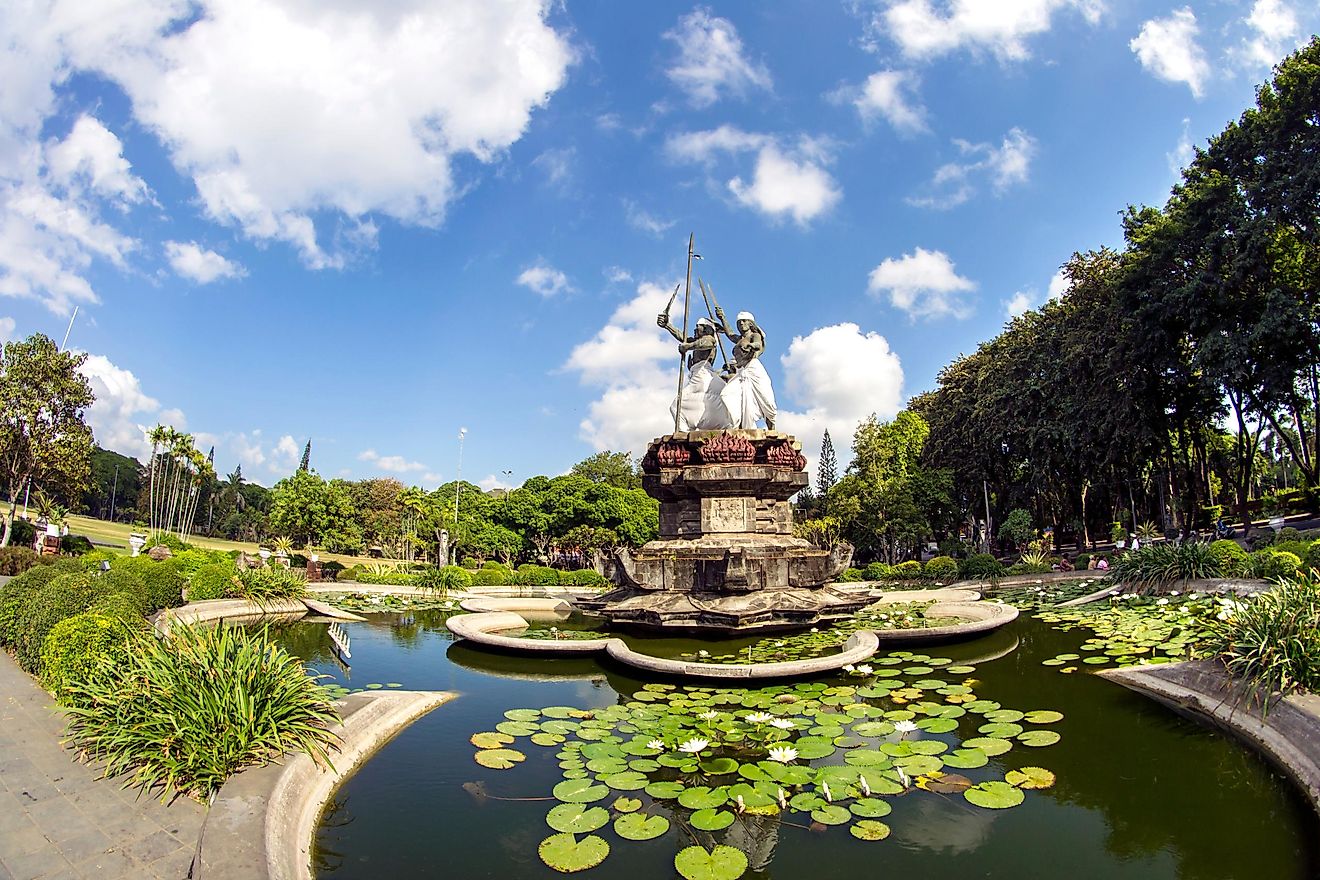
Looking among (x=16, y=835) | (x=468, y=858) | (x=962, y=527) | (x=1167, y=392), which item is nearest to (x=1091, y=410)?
(x=1167, y=392)

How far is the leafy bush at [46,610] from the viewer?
7688mm

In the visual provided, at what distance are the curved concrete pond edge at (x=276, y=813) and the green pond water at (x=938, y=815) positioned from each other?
144mm

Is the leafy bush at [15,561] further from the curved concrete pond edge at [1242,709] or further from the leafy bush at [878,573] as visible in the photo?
the leafy bush at [878,573]

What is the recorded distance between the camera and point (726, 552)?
38.0ft

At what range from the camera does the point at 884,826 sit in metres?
4.37

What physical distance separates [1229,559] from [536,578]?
61.9 feet

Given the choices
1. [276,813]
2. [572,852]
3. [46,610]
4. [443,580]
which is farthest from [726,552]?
[443,580]

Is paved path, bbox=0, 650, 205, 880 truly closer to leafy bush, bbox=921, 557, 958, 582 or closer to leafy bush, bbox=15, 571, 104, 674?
leafy bush, bbox=15, 571, 104, 674

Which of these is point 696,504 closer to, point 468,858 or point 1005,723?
point 1005,723

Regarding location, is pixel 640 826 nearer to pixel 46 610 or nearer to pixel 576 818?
pixel 576 818

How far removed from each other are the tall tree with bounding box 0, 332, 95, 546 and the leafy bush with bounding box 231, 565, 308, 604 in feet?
78.0

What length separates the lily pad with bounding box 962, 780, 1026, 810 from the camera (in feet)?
15.1

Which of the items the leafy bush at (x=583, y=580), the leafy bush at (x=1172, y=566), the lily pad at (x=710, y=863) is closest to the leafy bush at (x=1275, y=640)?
the lily pad at (x=710, y=863)

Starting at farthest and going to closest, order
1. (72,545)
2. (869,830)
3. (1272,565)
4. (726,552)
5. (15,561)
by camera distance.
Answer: (72,545) < (15,561) < (1272,565) < (726,552) < (869,830)
